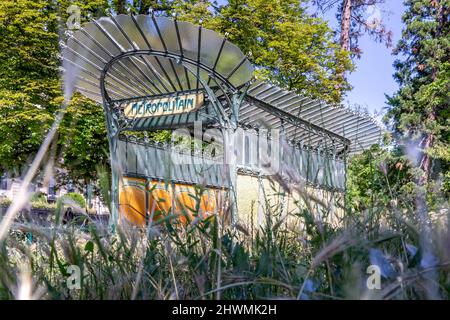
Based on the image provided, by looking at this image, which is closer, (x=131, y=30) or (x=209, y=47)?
(x=209, y=47)

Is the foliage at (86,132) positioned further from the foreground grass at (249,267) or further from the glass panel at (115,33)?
the foreground grass at (249,267)

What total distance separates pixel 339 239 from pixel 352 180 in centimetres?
226

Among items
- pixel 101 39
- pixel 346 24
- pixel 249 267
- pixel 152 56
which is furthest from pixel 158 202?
pixel 346 24

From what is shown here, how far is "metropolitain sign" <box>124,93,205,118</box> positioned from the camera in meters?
9.59

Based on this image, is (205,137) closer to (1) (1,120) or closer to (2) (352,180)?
(1) (1,120)

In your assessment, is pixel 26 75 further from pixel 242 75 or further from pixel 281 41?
pixel 242 75

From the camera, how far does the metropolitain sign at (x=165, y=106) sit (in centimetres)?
959

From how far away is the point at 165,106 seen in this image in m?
10.0

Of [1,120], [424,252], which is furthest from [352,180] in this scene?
[1,120]

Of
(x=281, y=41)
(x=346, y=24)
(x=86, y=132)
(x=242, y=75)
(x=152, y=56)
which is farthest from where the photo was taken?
(x=346, y=24)

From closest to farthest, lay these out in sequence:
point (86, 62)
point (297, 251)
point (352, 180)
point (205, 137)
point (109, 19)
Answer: point (297, 251) < point (352, 180) < point (109, 19) < point (86, 62) < point (205, 137)

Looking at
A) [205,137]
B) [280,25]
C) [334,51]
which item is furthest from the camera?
[334,51]

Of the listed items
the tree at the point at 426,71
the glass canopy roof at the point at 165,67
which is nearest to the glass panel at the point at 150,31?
the glass canopy roof at the point at 165,67

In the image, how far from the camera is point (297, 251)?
1.79m
